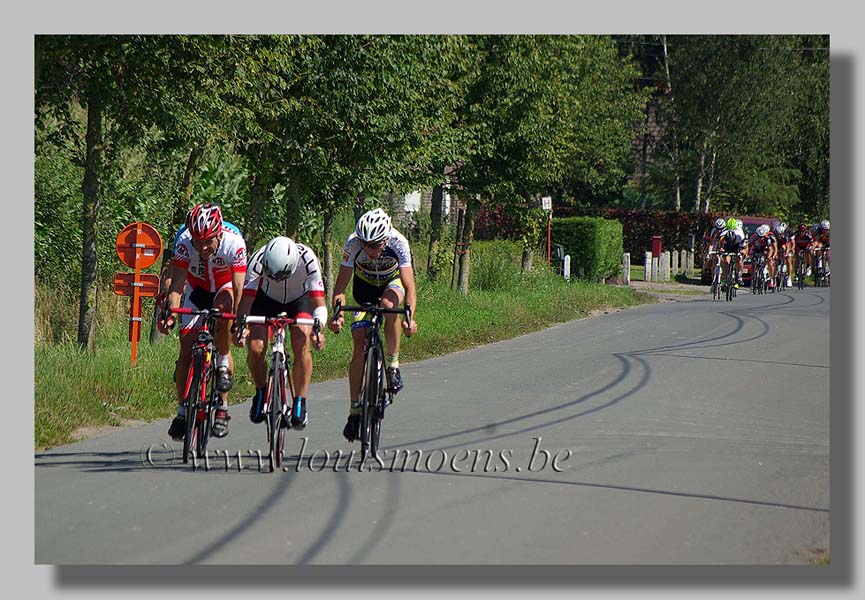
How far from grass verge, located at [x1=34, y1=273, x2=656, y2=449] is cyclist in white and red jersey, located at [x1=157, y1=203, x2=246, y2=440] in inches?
62.3

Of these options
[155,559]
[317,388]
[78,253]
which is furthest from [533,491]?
[78,253]

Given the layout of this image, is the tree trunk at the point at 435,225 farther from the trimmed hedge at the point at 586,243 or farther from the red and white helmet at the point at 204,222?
the red and white helmet at the point at 204,222

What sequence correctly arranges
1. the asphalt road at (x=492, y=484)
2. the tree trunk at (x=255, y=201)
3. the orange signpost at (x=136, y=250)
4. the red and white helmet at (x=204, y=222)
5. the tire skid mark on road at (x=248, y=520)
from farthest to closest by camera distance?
the tree trunk at (x=255, y=201), the orange signpost at (x=136, y=250), the red and white helmet at (x=204, y=222), the asphalt road at (x=492, y=484), the tire skid mark on road at (x=248, y=520)

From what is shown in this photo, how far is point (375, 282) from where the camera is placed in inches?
395

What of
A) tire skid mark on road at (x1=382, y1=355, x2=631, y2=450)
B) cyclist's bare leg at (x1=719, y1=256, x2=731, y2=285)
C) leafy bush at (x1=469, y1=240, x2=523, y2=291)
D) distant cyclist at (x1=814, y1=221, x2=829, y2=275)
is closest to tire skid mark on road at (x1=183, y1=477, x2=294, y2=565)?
tire skid mark on road at (x1=382, y1=355, x2=631, y2=450)

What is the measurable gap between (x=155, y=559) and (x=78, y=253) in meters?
14.8

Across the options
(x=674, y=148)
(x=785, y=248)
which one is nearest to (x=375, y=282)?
(x=785, y=248)

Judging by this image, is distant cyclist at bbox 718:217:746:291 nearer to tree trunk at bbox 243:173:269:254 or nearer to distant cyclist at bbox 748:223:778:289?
distant cyclist at bbox 748:223:778:289

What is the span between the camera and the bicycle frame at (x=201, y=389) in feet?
29.8

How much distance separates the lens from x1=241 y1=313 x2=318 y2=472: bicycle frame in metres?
8.97

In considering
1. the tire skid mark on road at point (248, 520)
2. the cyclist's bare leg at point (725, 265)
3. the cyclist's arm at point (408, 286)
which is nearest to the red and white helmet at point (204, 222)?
the cyclist's arm at point (408, 286)

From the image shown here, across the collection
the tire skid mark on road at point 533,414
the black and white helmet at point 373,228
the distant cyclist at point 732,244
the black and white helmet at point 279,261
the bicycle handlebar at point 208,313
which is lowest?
the tire skid mark on road at point 533,414

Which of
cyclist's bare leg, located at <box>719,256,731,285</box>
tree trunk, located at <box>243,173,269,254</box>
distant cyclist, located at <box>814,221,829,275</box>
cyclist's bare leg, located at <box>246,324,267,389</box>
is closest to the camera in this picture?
cyclist's bare leg, located at <box>246,324,267,389</box>

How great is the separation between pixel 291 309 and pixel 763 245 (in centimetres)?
2204
